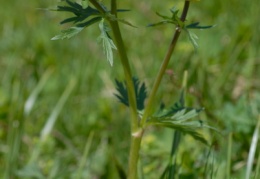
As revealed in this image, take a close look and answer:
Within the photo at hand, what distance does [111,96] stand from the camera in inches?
117

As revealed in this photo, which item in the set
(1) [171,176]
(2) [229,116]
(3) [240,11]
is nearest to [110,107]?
(2) [229,116]

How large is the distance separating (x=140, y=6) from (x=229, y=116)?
2631 mm

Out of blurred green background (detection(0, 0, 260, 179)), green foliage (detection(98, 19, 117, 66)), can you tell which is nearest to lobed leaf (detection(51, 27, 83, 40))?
green foliage (detection(98, 19, 117, 66))

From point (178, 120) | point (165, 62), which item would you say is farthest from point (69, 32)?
point (178, 120)

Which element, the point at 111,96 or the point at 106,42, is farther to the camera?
the point at 111,96

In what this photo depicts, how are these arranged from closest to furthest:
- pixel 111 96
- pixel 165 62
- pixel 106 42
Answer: pixel 106 42 < pixel 165 62 < pixel 111 96

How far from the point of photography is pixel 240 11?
3881 millimetres

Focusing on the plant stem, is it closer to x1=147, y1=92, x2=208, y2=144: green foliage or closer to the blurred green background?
x1=147, y1=92, x2=208, y2=144: green foliage

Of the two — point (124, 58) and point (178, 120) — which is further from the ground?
point (124, 58)

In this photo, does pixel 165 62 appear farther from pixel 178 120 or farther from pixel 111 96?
pixel 111 96

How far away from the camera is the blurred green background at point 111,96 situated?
210cm

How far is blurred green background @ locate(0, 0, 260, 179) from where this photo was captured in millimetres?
2100

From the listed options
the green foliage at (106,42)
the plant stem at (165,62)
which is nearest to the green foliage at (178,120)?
the plant stem at (165,62)

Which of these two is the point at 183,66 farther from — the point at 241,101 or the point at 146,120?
the point at 146,120
